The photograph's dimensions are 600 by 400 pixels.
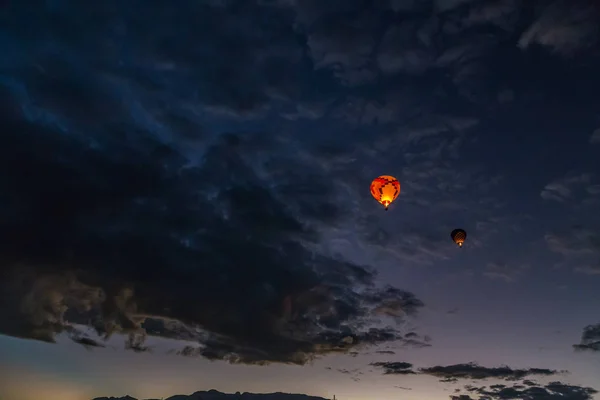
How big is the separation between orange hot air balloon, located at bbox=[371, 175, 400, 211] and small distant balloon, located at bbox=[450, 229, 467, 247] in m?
12.6

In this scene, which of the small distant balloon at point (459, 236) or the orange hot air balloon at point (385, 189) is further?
the small distant balloon at point (459, 236)

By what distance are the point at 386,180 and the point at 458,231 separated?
47.9 feet

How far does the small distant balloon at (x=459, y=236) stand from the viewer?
246ft

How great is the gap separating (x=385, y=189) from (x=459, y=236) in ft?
47.1

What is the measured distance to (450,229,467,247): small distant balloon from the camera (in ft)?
246

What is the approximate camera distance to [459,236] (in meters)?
75.1

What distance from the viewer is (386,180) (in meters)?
67.1

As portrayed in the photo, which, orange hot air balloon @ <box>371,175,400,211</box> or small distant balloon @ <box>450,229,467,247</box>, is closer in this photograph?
orange hot air balloon @ <box>371,175,400,211</box>

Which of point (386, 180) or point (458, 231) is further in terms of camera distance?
point (458, 231)

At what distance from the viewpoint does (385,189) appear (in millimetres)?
67000

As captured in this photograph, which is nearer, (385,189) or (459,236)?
(385,189)

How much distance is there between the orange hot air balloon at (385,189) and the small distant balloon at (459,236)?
12.6 m
